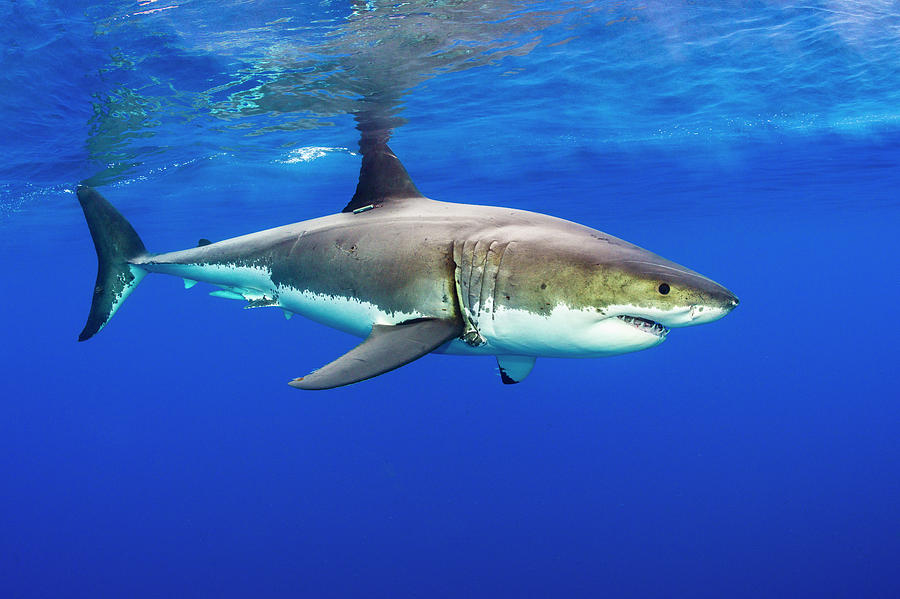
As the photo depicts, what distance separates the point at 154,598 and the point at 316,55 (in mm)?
Answer: 20744

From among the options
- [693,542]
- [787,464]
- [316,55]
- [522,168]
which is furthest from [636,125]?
[787,464]

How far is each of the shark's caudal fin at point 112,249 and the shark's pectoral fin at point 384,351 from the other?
160 inches

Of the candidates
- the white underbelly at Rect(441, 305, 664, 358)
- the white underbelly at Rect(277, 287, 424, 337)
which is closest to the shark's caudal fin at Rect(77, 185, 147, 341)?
the white underbelly at Rect(277, 287, 424, 337)

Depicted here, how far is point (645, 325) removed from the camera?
268cm

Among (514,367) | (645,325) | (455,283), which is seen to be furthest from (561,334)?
(514,367)

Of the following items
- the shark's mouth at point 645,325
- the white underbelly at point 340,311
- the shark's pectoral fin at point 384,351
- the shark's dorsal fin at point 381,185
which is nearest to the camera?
the shark's pectoral fin at point 384,351

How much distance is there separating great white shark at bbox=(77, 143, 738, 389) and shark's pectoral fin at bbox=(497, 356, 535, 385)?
0.04 ft

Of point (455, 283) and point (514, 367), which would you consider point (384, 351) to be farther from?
point (514, 367)

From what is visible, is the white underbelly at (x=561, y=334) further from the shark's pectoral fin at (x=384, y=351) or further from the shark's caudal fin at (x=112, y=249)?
the shark's caudal fin at (x=112, y=249)

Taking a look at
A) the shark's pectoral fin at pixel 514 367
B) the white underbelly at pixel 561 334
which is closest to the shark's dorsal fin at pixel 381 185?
the shark's pectoral fin at pixel 514 367

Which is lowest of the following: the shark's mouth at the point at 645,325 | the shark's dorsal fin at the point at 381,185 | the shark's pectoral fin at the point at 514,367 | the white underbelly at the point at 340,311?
the shark's pectoral fin at the point at 514,367

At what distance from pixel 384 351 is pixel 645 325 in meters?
1.30

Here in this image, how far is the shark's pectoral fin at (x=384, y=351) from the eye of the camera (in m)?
2.44

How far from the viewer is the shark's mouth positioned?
8.66 feet
